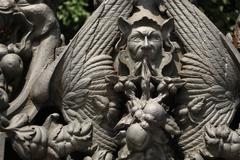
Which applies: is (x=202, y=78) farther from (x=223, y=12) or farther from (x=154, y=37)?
(x=223, y=12)

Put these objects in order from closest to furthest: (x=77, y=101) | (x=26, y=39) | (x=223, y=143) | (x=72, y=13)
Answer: (x=223, y=143) → (x=77, y=101) → (x=26, y=39) → (x=72, y=13)

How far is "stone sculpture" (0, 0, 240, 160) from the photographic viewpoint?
5.67m

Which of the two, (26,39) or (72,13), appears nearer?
(26,39)

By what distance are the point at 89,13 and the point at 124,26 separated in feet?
14.1

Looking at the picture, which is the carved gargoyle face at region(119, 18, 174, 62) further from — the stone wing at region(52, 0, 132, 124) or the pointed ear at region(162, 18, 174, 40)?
the stone wing at region(52, 0, 132, 124)

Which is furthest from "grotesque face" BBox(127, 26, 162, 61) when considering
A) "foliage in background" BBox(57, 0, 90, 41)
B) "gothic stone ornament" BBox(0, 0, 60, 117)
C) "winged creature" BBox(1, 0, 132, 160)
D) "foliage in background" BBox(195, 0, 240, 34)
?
"foliage in background" BBox(57, 0, 90, 41)

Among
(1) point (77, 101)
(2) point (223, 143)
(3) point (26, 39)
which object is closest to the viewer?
(2) point (223, 143)

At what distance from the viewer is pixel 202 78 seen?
5.78 metres

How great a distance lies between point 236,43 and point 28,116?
4.75ft

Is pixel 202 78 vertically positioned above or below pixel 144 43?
below

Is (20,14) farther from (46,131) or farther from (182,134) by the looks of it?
(182,134)

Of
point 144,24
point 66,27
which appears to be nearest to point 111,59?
point 144,24

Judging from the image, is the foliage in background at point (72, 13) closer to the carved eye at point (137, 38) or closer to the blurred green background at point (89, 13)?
the blurred green background at point (89, 13)

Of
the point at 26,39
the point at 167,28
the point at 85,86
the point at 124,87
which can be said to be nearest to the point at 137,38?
the point at 167,28
